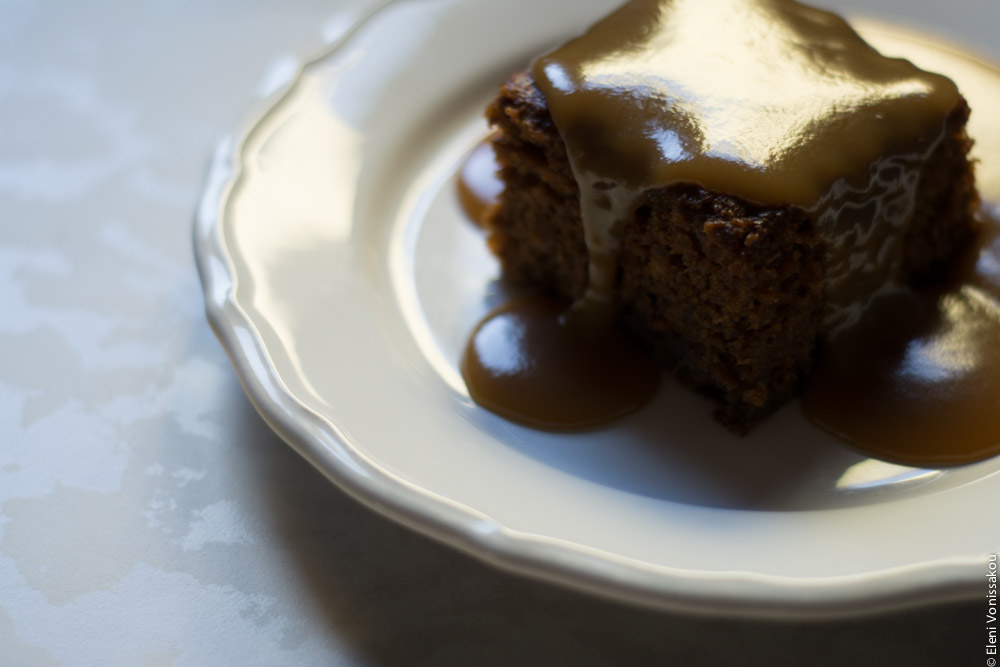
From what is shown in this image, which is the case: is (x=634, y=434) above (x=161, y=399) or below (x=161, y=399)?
above

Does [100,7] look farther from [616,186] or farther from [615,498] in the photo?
[615,498]

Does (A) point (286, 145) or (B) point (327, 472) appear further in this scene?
(A) point (286, 145)

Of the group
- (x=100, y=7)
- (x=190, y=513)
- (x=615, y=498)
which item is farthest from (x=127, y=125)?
(x=615, y=498)

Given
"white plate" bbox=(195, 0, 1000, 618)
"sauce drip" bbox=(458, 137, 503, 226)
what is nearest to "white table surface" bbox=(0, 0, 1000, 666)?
"white plate" bbox=(195, 0, 1000, 618)

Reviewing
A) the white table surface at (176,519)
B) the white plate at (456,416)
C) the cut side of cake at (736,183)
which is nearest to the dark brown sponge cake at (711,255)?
the cut side of cake at (736,183)

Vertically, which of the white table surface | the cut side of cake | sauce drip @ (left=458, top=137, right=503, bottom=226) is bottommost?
the white table surface

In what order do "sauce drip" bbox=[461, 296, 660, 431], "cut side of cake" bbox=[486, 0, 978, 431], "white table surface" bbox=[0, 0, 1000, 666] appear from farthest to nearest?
"sauce drip" bbox=[461, 296, 660, 431], "cut side of cake" bbox=[486, 0, 978, 431], "white table surface" bbox=[0, 0, 1000, 666]

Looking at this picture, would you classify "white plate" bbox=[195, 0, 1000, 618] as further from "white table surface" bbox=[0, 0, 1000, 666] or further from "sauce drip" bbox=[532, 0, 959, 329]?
"sauce drip" bbox=[532, 0, 959, 329]

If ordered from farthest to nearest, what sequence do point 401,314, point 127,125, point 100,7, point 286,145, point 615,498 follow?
point 100,7
point 127,125
point 286,145
point 401,314
point 615,498

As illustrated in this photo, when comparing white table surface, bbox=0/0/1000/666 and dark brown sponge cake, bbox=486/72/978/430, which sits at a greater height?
dark brown sponge cake, bbox=486/72/978/430
